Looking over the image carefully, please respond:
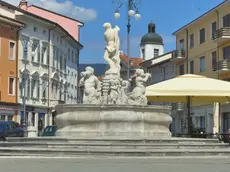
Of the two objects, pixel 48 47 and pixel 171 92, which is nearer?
pixel 171 92

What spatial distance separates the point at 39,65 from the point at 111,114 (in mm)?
36429

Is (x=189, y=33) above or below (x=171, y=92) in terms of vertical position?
above

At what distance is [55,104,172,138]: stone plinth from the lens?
2045 centimetres

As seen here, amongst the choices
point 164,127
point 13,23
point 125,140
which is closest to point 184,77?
point 164,127

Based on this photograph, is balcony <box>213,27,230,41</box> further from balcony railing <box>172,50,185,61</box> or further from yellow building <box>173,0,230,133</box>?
balcony railing <box>172,50,185,61</box>

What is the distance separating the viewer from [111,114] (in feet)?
67.4

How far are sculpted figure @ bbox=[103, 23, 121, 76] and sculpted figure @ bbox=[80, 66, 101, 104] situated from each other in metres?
1.24

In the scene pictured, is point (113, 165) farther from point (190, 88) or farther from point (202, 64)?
point (202, 64)

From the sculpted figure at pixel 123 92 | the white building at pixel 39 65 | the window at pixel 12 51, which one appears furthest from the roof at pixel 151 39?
the sculpted figure at pixel 123 92

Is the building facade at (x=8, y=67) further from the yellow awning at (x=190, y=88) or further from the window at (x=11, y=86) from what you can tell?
the yellow awning at (x=190, y=88)

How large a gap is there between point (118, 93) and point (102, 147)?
5510 millimetres

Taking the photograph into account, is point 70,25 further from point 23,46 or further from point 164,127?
point 164,127

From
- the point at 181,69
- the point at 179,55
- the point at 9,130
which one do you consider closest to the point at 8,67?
the point at 9,130

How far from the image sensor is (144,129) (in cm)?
2100
